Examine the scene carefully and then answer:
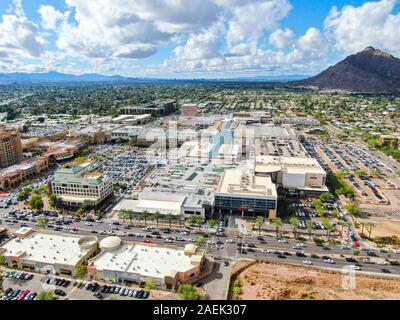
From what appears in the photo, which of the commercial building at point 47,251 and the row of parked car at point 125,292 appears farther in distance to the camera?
the commercial building at point 47,251

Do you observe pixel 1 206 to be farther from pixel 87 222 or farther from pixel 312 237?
pixel 312 237

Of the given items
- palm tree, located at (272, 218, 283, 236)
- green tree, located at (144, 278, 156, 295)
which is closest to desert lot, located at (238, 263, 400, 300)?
palm tree, located at (272, 218, 283, 236)

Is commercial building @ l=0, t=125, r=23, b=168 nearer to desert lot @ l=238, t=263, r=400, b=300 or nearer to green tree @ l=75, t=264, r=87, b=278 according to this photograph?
green tree @ l=75, t=264, r=87, b=278

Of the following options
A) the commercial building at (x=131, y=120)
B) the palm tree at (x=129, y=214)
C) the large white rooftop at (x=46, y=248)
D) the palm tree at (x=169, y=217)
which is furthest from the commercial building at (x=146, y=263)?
the commercial building at (x=131, y=120)

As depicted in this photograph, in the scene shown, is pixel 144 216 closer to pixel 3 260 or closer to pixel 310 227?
pixel 3 260

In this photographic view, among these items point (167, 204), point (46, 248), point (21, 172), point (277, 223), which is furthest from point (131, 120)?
point (277, 223)

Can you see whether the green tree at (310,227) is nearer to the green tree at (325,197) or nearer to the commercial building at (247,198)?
the commercial building at (247,198)
